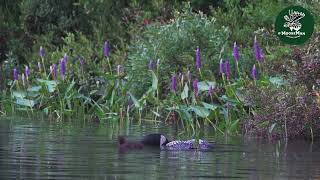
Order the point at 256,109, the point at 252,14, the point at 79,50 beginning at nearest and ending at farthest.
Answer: the point at 256,109
the point at 252,14
the point at 79,50

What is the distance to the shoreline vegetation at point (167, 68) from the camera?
40.3 feet

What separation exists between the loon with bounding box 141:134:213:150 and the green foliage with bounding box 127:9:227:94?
4836mm

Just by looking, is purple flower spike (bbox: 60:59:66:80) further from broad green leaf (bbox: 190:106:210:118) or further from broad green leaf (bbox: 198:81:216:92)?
broad green leaf (bbox: 190:106:210:118)

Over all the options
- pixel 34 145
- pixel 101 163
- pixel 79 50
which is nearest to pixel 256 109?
pixel 34 145

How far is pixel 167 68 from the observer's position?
16.2 meters

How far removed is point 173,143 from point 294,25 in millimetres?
4116

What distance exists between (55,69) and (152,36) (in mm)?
1647

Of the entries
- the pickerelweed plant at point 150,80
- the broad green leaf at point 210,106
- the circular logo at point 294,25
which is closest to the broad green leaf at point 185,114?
the broad green leaf at point 210,106

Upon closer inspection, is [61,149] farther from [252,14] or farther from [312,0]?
[252,14]

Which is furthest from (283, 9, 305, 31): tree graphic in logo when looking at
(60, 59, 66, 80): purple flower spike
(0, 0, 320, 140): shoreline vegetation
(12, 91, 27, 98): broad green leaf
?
(12, 91, 27, 98): broad green leaf

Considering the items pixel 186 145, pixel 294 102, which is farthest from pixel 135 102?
pixel 186 145

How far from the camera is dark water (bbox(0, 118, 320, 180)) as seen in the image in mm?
8242

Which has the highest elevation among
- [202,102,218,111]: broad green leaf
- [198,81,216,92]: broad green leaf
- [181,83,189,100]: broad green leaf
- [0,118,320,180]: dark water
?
[198,81,216,92]: broad green leaf

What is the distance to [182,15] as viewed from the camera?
55.1 ft
